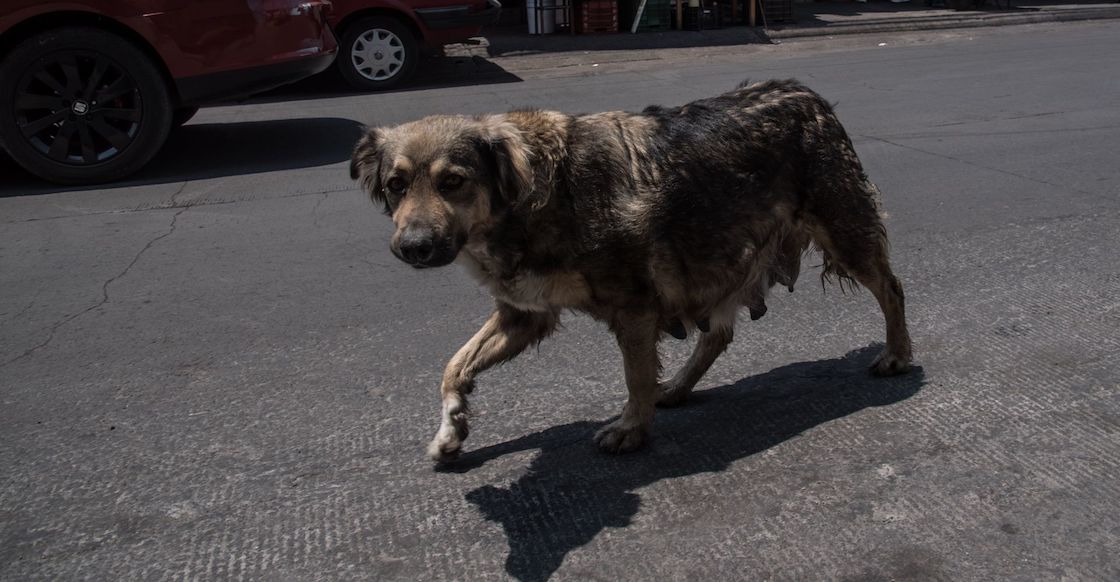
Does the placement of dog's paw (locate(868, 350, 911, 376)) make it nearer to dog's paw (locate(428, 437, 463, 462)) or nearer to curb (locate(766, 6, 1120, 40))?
dog's paw (locate(428, 437, 463, 462))

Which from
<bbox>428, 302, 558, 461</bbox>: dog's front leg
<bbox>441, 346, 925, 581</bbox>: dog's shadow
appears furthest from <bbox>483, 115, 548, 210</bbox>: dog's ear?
<bbox>441, 346, 925, 581</bbox>: dog's shadow

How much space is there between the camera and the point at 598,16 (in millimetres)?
17109

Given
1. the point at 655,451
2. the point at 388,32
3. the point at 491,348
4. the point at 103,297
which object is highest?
the point at 388,32

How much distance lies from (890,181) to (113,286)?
548 cm

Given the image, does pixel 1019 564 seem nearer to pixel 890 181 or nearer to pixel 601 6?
pixel 890 181

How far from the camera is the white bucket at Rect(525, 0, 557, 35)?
17.2 metres

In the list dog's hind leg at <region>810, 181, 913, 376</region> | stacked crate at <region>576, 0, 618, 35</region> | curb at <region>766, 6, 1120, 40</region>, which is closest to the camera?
dog's hind leg at <region>810, 181, 913, 376</region>

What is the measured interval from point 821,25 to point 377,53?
331 inches

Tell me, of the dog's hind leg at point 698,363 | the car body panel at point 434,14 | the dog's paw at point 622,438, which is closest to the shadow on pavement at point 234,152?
the car body panel at point 434,14

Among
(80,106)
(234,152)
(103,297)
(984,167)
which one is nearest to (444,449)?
(103,297)

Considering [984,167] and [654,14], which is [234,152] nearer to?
[984,167]

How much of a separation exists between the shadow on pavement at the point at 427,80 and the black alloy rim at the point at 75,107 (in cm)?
396

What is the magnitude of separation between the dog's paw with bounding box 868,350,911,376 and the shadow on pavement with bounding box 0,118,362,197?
597 cm

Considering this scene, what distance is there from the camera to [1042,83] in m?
11.9
